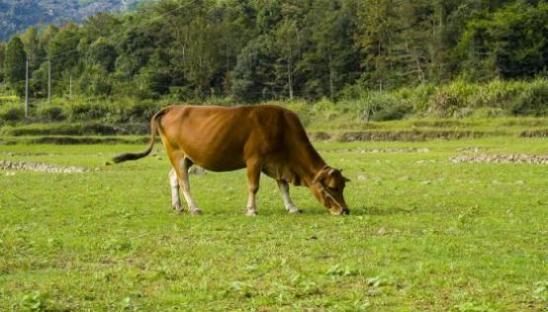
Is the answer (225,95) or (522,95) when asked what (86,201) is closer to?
(522,95)

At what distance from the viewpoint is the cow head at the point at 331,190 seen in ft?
56.0

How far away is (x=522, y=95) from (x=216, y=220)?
176 feet

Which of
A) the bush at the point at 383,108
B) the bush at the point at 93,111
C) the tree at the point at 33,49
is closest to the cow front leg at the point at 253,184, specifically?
the bush at the point at 383,108

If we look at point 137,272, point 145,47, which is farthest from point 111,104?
point 137,272

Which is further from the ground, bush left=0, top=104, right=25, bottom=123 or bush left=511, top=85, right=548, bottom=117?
bush left=511, top=85, right=548, bottom=117

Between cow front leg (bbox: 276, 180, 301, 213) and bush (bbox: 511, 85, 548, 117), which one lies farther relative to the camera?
bush (bbox: 511, 85, 548, 117)

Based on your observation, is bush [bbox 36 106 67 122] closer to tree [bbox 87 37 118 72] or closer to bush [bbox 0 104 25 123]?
bush [bbox 0 104 25 123]

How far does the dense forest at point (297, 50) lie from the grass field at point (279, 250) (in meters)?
61.3

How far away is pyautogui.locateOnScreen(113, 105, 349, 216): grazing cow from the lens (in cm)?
1739

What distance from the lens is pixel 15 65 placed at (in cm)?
12025

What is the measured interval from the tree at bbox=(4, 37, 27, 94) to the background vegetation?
0.21 meters

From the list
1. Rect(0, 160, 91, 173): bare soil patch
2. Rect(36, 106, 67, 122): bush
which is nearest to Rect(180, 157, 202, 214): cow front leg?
Rect(0, 160, 91, 173): bare soil patch

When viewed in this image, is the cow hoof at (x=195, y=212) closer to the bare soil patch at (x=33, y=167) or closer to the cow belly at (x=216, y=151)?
the cow belly at (x=216, y=151)

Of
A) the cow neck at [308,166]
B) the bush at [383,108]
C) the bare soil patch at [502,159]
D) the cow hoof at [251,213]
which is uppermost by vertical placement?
the cow neck at [308,166]
